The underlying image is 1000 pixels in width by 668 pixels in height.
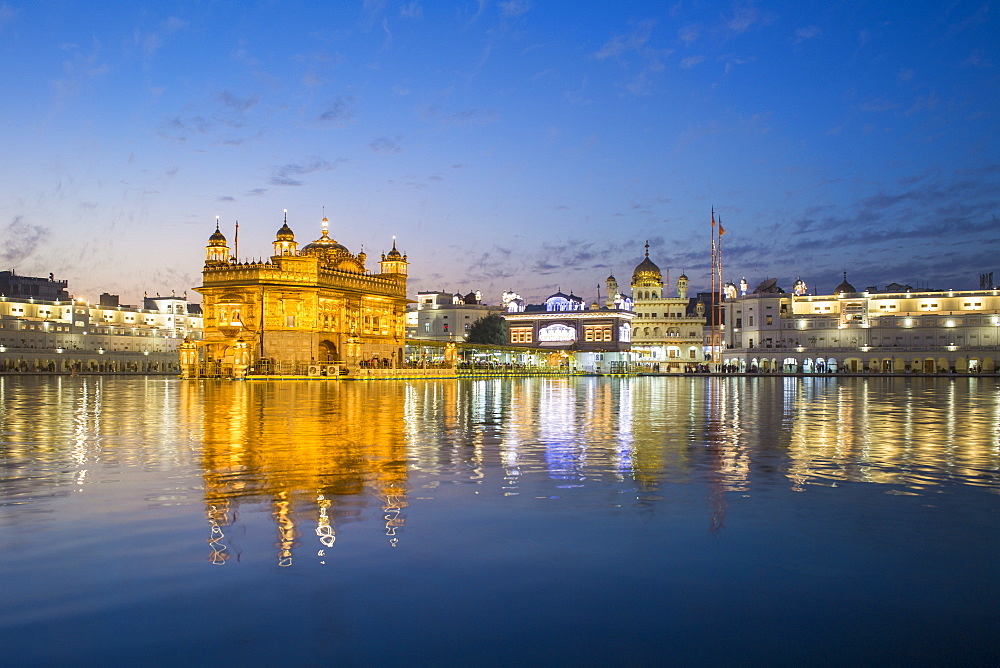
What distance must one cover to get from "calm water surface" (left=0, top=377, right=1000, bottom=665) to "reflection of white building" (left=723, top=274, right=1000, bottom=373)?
93.7m

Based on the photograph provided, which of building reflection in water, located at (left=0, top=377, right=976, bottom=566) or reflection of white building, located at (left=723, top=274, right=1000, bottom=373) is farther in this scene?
reflection of white building, located at (left=723, top=274, right=1000, bottom=373)

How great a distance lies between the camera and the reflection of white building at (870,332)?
100 meters

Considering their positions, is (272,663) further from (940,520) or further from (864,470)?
(864,470)

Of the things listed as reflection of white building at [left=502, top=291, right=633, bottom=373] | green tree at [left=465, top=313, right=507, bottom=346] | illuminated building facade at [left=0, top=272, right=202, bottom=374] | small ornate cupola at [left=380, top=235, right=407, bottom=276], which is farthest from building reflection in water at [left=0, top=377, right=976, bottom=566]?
green tree at [left=465, top=313, right=507, bottom=346]

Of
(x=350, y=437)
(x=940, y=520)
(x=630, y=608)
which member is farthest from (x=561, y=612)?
(x=350, y=437)

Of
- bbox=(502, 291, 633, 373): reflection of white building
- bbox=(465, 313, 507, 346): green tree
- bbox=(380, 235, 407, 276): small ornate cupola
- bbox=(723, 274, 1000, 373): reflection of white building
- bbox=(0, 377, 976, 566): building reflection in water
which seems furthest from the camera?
bbox=(465, 313, 507, 346): green tree

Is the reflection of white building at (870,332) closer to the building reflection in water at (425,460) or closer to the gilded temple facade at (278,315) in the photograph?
the gilded temple facade at (278,315)

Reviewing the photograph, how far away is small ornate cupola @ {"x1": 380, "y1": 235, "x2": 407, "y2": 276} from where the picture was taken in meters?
82.6

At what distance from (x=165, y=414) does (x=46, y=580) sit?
1663 centimetres

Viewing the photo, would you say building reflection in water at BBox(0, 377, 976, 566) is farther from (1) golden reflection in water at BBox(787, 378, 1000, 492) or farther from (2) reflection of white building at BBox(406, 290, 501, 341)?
(2) reflection of white building at BBox(406, 290, 501, 341)

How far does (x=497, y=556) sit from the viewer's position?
5762 millimetres

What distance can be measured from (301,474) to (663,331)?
11072cm

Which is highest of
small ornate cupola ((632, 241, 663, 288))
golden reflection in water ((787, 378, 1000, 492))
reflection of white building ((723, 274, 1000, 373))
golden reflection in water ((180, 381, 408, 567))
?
small ornate cupola ((632, 241, 663, 288))

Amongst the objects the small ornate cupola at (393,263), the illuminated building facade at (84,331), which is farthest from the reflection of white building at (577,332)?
the illuminated building facade at (84,331)
